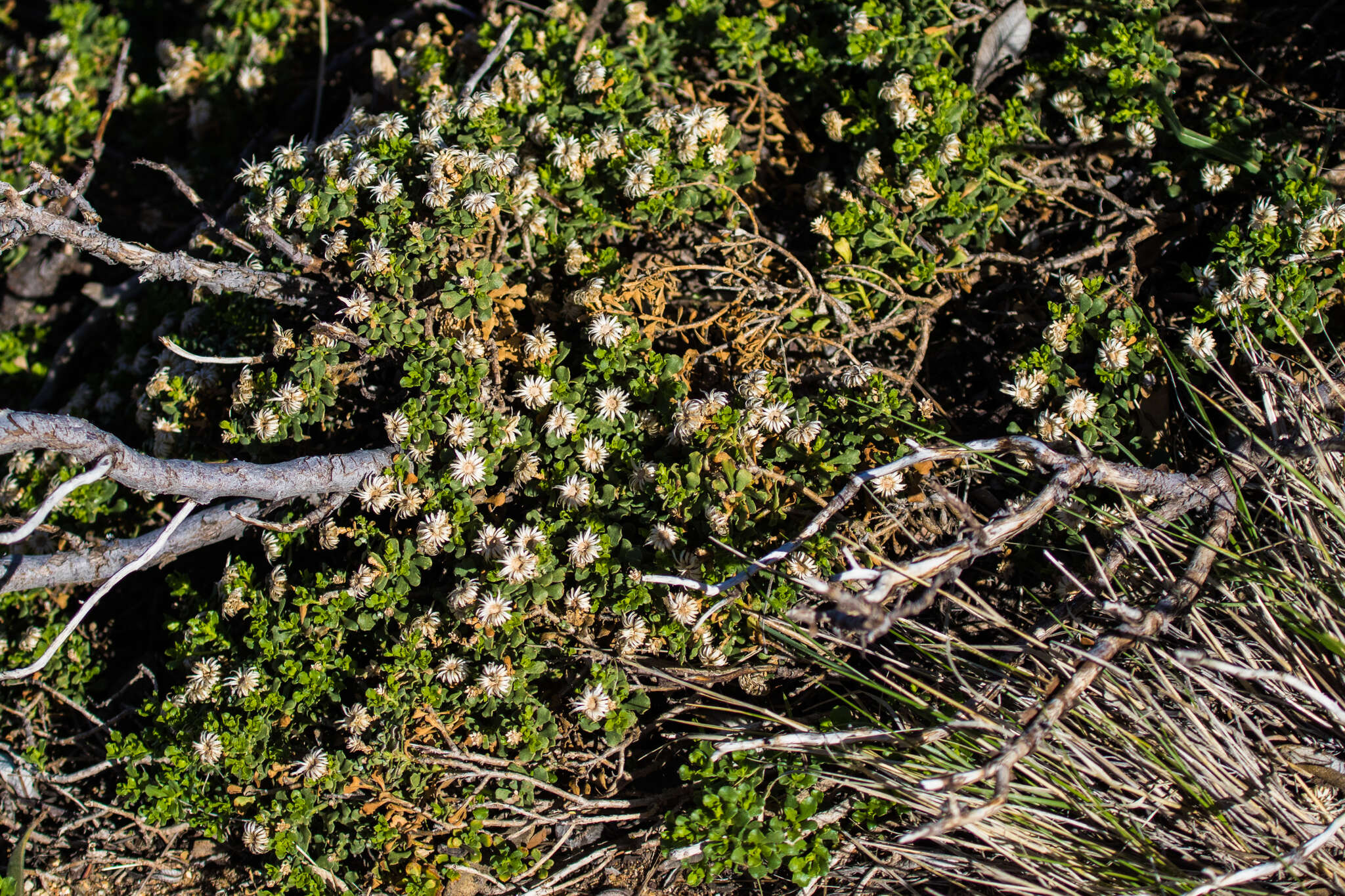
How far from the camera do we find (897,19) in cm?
303

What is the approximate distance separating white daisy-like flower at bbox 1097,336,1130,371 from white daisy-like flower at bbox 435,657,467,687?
6.56 ft

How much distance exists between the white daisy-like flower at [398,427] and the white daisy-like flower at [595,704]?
2.96ft

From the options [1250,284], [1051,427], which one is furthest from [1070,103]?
[1051,427]

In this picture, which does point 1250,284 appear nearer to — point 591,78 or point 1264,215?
point 1264,215

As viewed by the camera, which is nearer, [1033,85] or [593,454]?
[593,454]

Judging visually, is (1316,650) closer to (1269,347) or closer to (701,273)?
(1269,347)

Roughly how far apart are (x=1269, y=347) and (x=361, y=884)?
301 centimetres

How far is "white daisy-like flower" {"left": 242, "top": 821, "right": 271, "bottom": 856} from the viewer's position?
247 cm

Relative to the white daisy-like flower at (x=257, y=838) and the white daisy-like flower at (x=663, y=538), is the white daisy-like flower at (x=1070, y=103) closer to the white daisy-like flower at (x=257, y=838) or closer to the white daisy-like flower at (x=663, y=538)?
the white daisy-like flower at (x=663, y=538)

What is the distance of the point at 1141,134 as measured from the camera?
2861mm

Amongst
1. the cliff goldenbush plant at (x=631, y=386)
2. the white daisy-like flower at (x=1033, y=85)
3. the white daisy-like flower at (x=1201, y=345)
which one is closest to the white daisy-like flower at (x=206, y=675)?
the cliff goldenbush plant at (x=631, y=386)

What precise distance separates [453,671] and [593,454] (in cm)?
72

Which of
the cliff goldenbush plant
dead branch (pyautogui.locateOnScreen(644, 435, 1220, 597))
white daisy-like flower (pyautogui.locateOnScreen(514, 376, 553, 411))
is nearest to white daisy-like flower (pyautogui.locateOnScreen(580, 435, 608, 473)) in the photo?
the cliff goldenbush plant

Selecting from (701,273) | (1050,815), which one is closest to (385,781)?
(1050,815)
